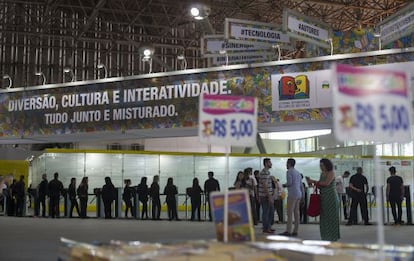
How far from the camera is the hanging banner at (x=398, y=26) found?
847cm

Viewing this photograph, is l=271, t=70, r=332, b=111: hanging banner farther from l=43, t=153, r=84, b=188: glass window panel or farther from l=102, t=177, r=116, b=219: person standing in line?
l=43, t=153, r=84, b=188: glass window panel

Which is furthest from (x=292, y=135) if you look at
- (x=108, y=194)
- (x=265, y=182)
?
(x=265, y=182)

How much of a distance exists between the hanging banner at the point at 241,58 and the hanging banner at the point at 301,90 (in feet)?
1.67

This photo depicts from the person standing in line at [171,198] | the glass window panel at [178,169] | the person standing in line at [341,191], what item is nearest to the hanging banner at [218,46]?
the person standing in line at [171,198]

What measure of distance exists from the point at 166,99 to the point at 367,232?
16.8 feet

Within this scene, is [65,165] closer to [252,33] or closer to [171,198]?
[171,198]

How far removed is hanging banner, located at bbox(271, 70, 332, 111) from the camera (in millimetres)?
10688

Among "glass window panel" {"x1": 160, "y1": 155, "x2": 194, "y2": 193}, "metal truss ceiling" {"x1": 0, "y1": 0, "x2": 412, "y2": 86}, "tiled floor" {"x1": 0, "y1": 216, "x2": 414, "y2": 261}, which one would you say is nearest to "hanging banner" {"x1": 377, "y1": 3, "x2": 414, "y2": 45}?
"tiled floor" {"x1": 0, "y1": 216, "x2": 414, "y2": 261}

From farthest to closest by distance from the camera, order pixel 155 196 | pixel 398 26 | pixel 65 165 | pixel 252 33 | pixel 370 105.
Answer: pixel 65 165 < pixel 155 196 < pixel 252 33 < pixel 398 26 < pixel 370 105

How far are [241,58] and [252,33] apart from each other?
5.06 ft

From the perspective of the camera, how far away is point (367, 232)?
1034 cm

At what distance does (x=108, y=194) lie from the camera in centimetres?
1473

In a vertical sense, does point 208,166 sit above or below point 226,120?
below

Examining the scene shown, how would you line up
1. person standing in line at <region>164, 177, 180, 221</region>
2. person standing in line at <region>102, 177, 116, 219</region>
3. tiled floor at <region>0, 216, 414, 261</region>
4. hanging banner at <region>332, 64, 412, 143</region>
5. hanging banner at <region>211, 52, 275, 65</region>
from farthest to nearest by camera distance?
person standing in line at <region>102, 177, 116, 219</region> → person standing in line at <region>164, 177, 180, 221</region> → hanging banner at <region>211, 52, 275, 65</region> → tiled floor at <region>0, 216, 414, 261</region> → hanging banner at <region>332, 64, 412, 143</region>
